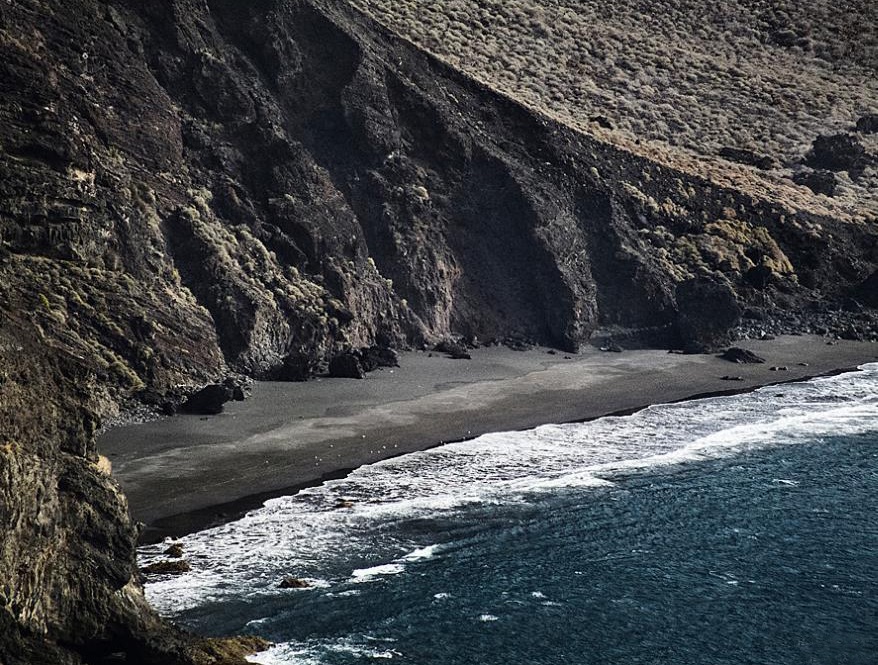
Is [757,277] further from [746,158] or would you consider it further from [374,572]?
[374,572]

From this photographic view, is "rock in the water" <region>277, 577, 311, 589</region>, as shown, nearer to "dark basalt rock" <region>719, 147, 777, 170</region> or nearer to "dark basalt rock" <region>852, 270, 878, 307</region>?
"dark basalt rock" <region>852, 270, 878, 307</region>

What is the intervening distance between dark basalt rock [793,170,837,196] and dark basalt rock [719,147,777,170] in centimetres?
269

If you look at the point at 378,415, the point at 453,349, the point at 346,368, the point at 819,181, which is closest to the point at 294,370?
the point at 346,368

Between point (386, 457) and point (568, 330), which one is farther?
point (568, 330)

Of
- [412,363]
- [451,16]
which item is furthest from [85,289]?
[451,16]

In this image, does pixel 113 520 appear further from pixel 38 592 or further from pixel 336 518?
pixel 336 518

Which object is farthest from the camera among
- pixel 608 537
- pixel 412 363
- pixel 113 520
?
pixel 412 363

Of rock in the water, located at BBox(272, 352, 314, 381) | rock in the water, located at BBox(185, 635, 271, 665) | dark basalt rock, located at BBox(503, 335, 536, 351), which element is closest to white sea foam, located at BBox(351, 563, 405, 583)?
rock in the water, located at BBox(185, 635, 271, 665)

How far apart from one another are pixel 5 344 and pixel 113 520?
4469mm

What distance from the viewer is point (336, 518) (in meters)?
32.6

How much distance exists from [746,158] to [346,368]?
53931 millimetres

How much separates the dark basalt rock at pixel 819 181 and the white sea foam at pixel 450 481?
37038 millimetres

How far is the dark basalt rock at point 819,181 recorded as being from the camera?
289 feet

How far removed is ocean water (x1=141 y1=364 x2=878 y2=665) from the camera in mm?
24891
